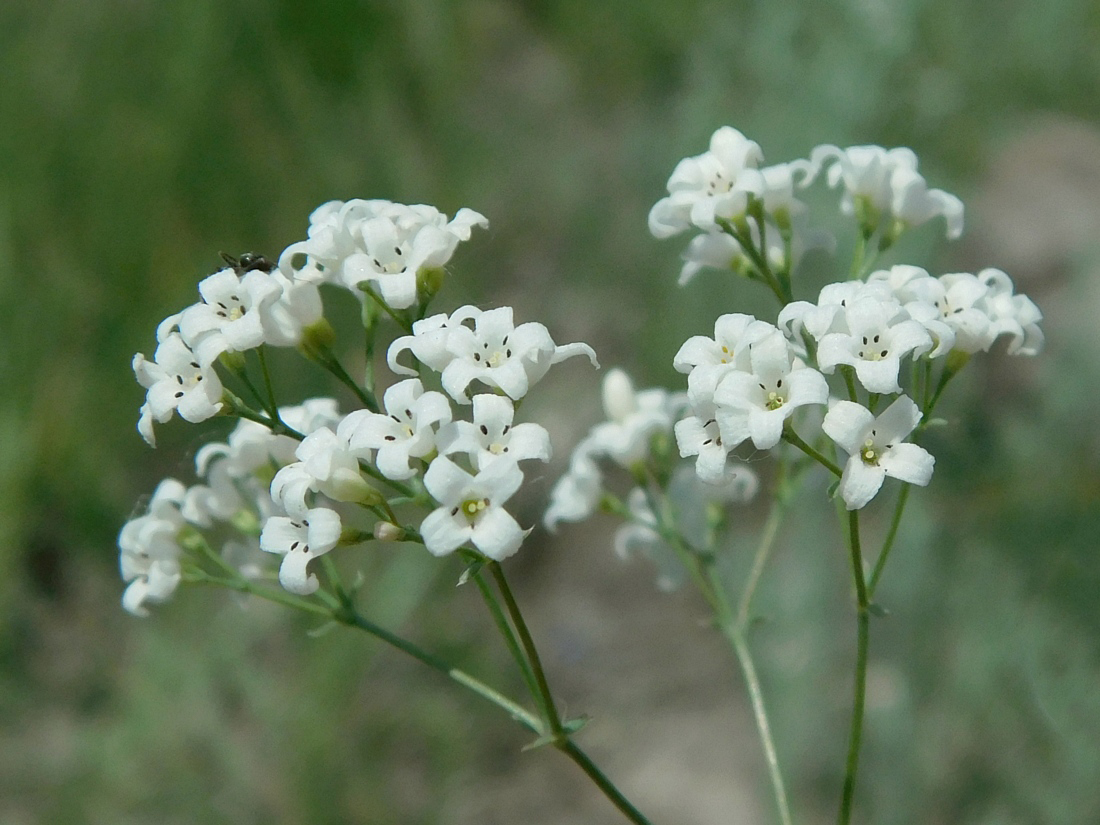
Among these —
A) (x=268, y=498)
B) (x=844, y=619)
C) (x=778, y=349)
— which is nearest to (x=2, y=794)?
(x=268, y=498)

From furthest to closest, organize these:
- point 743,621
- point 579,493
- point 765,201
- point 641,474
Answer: point 579,493
point 641,474
point 743,621
point 765,201

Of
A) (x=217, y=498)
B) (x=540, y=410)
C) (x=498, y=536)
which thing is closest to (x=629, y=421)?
(x=217, y=498)

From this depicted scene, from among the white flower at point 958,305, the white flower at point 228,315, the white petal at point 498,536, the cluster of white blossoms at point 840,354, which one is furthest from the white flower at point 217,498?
the white flower at point 958,305

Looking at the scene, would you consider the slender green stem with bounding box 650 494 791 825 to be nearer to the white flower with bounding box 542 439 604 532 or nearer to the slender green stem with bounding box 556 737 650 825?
the white flower with bounding box 542 439 604 532

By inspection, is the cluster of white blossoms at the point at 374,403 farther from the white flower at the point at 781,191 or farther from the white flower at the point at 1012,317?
the white flower at the point at 1012,317

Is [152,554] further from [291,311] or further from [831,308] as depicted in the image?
[831,308]

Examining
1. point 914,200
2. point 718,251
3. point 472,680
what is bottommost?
point 472,680
